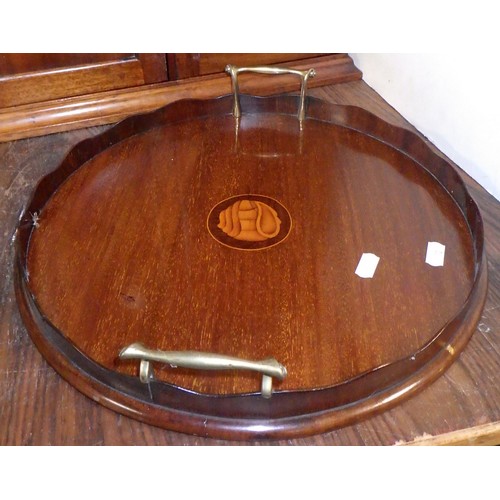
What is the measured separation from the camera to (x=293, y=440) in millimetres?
676

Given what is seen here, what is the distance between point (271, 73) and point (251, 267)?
17.9 inches

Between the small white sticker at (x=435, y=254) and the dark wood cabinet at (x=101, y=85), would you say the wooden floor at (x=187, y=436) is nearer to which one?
the small white sticker at (x=435, y=254)

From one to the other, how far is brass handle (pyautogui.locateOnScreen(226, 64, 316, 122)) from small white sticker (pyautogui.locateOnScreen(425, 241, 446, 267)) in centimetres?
39

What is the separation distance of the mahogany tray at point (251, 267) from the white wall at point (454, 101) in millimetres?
121

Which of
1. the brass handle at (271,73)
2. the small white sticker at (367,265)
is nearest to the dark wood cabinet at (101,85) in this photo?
the brass handle at (271,73)

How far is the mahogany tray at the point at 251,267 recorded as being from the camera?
26.6 inches

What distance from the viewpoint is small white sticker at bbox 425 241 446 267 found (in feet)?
2.72

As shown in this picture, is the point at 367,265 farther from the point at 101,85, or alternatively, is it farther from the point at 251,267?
the point at 101,85

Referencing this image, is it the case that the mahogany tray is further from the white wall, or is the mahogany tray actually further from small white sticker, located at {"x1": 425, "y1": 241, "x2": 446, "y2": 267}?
the white wall

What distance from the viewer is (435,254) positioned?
84 centimetres

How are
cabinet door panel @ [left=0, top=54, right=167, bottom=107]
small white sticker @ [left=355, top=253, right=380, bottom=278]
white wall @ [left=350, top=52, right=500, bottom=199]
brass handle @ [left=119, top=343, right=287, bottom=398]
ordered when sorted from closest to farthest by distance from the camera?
1. brass handle @ [left=119, top=343, right=287, bottom=398]
2. small white sticker @ [left=355, top=253, right=380, bottom=278]
3. white wall @ [left=350, top=52, right=500, bottom=199]
4. cabinet door panel @ [left=0, top=54, right=167, bottom=107]

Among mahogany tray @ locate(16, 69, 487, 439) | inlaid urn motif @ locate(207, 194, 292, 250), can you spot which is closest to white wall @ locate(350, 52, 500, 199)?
mahogany tray @ locate(16, 69, 487, 439)

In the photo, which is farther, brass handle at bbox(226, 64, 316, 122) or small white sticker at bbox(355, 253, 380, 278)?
brass handle at bbox(226, 64, 316, 122)

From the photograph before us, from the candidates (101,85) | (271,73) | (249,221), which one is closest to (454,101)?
(271,73)
